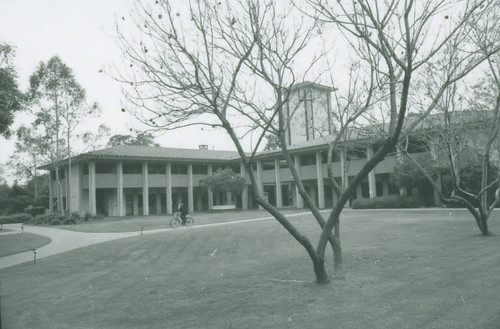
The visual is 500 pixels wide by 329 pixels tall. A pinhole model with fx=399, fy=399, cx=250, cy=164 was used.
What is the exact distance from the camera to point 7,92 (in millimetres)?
13516

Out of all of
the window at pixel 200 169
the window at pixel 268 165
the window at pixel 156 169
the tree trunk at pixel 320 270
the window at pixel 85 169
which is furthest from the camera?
the window at pixel 200 169

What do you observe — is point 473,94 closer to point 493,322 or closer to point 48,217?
point 493,322

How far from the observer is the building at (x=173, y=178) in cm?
3231

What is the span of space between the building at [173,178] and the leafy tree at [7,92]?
1687cm

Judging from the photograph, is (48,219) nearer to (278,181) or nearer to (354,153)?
(278,181)

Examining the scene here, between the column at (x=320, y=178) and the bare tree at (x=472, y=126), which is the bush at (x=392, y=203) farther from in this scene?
the bare tree at (x=472, y=126)

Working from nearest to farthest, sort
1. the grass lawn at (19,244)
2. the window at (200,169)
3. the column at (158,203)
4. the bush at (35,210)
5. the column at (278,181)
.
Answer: the grass lawn at (19,244) → the column at (278,181) → the column at (158,203) → the bush at (35,210) → the window at (200,169)

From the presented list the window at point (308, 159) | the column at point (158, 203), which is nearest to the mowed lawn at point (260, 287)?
the window at point (308, 159)

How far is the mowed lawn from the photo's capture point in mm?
5918

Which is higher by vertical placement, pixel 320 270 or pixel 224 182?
pixel 224 182

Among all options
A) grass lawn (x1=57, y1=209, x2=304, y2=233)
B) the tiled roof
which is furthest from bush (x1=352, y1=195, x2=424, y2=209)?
the tiled roof

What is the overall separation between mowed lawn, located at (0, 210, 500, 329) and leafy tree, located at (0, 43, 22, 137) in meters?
5.03

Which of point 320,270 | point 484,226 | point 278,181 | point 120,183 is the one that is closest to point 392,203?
point 278,181

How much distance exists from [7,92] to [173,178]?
24606mm
